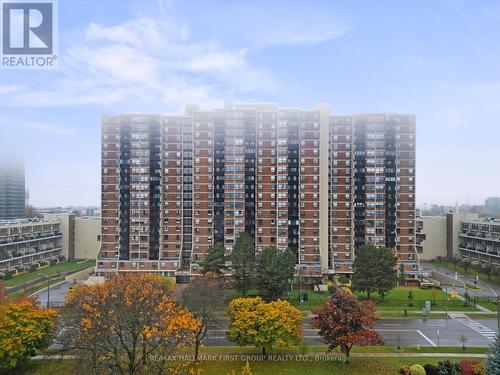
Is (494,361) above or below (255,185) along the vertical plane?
below

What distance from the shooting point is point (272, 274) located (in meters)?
57.2

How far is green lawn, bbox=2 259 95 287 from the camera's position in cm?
7604

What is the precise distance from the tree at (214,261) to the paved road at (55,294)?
22.8 meters

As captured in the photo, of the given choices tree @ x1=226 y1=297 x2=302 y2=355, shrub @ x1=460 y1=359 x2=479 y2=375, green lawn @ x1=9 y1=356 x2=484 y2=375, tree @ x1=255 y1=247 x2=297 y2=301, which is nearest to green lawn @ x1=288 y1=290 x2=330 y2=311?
tree @ x1=255 y1=247 x2=297 y2=301

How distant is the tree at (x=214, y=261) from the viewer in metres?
68.6

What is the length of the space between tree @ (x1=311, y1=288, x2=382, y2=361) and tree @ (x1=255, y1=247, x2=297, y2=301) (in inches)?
813

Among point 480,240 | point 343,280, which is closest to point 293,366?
point 343,280

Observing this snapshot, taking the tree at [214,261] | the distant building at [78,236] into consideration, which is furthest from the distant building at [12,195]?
the tree at [214,261]

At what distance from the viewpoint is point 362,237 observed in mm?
82812

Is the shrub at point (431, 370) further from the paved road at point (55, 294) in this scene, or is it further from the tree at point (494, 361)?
the paved road at point (55, 294)

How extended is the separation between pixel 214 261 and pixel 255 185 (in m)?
20.2

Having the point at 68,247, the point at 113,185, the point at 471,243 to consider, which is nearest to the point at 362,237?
the point at 471,243

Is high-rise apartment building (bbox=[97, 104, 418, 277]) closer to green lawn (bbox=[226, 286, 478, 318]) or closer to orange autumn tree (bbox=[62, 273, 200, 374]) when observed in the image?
green lawn (bbox=[226, 286, 478, 318])

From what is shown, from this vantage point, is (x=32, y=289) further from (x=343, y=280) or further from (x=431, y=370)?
(x=431, y=370)
